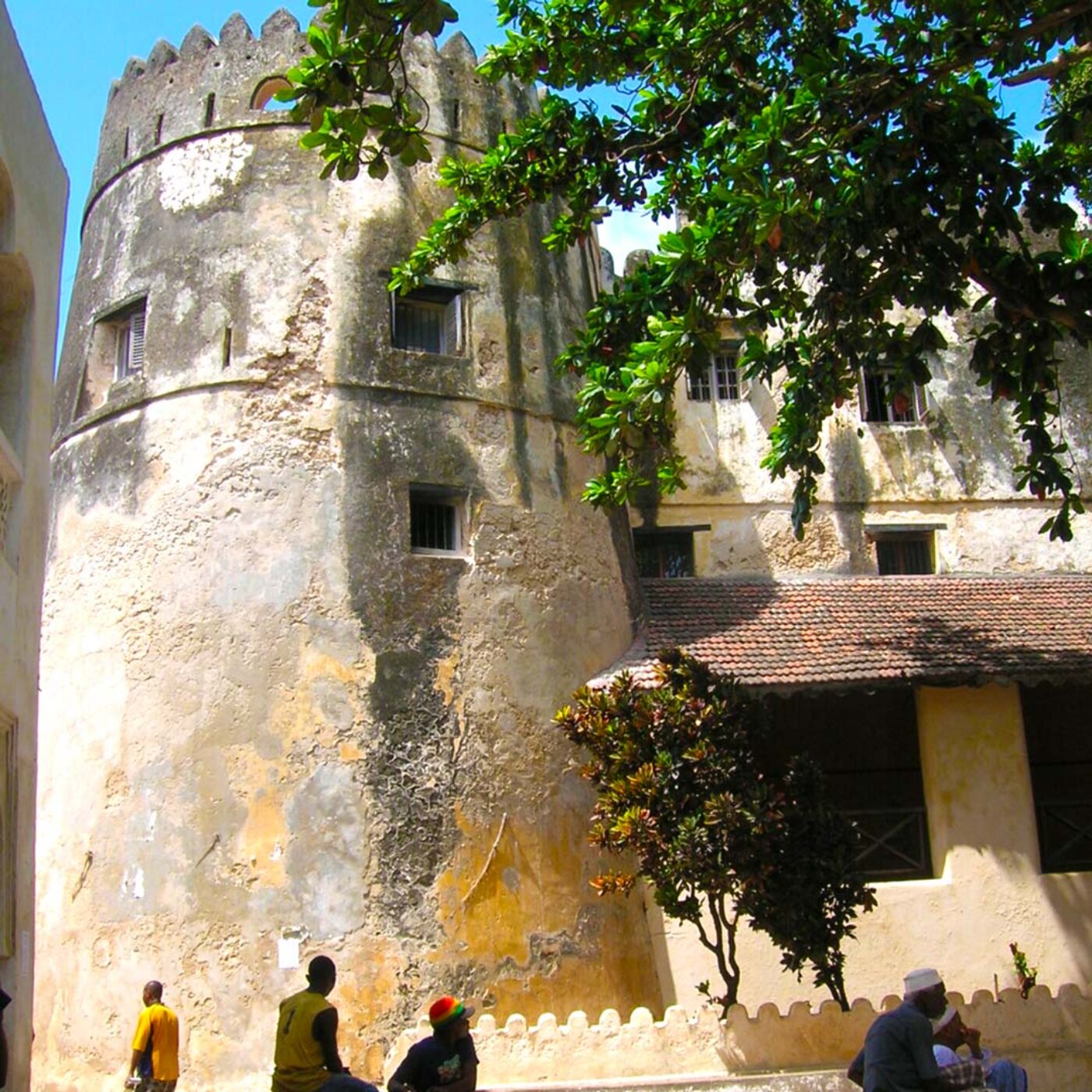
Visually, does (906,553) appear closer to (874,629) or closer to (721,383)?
(721,383)

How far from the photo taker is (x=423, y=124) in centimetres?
1722

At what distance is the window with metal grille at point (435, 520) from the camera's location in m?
15.7

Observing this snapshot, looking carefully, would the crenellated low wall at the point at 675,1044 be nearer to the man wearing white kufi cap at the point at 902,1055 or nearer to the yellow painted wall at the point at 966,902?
the yellow painted wall at the point at 966,902

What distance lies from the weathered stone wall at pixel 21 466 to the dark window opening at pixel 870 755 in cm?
880

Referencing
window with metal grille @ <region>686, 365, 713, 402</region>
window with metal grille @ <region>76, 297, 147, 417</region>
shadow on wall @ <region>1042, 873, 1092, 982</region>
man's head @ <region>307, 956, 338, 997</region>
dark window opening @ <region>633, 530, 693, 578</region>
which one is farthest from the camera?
window with metal grille @ <region>686, 365, 713, 402</region>

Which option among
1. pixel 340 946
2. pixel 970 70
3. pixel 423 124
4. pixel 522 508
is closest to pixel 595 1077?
pixel 340 946

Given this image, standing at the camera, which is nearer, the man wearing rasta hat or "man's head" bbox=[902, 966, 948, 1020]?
"man's head" bbox=[902, 966, 948, 1020]

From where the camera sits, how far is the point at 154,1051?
1149 cm

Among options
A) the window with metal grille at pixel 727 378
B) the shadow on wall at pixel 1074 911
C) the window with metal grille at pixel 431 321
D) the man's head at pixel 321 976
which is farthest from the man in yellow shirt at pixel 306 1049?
the window with metal grille at pixel 727 378

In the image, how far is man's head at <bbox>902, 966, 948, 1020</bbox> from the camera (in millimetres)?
8000

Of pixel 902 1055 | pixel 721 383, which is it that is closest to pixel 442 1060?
pixel 902 1055

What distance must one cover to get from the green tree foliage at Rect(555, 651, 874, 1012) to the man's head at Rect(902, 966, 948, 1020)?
Result: 4.54m

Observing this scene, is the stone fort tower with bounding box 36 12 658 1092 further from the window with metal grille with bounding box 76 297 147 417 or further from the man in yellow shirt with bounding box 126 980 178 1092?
the man in yellow shirt with bounding box 126 980 178 1092

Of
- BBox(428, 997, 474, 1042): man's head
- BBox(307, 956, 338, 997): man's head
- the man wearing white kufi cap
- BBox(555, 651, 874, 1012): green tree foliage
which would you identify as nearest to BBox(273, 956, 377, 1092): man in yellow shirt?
BBox(307, 956, 338, 997): man's head
